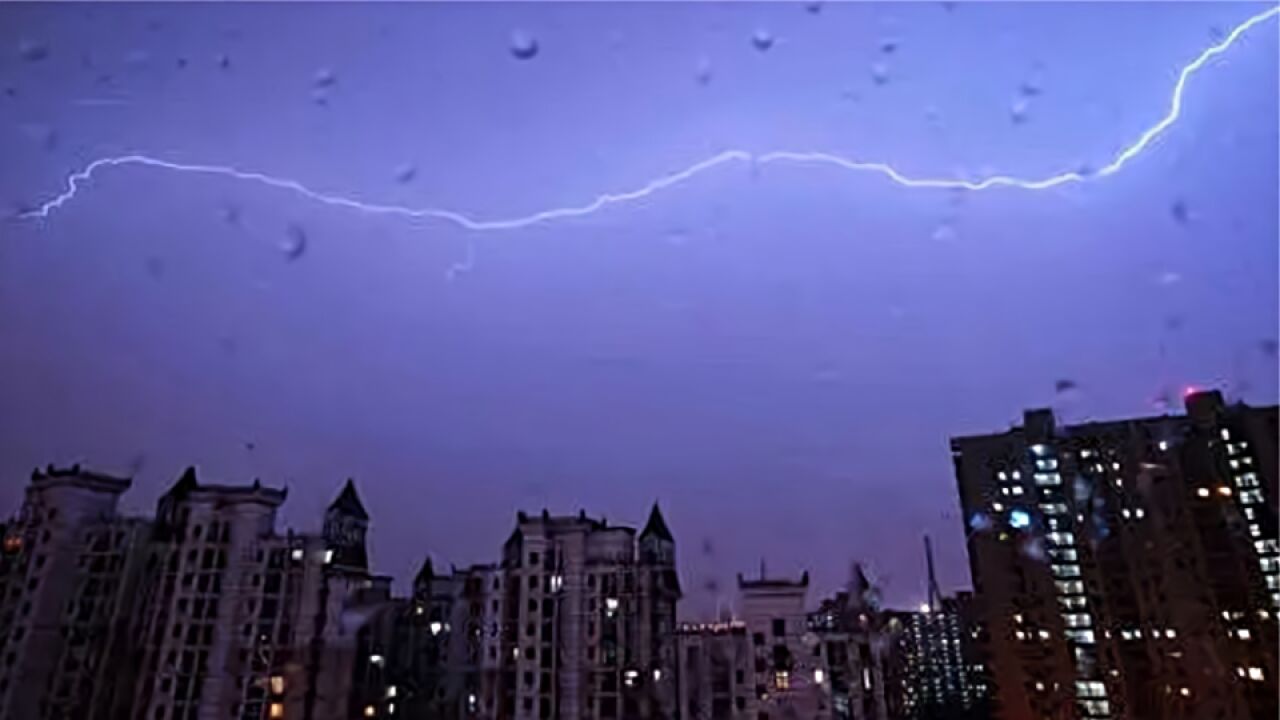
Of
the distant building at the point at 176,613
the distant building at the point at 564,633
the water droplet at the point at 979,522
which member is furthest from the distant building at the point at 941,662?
the distant building at the point at 176,613

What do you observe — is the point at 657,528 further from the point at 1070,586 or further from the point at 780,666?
the point at 1070,586

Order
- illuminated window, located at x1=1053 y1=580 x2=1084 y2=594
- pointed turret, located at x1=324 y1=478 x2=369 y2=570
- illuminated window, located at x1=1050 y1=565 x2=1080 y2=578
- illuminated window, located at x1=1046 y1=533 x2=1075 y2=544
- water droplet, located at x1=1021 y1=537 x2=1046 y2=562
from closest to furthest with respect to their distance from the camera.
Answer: pointed turret, located at x1=324 y1=478 x2=369 y2=570 → water droplet, located at x1=1021 y1=537 x2=1046 y2=562 → illuminated window, located at x1=1050 y1=565 x2=1080 y2=578 → illuminated window, located at x1=1053 y1=580 x2=1084 y2=594 → illuminated window, located at x1=1046 y1=533 x2=1075 y2=544

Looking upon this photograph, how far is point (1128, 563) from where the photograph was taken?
72.9ft

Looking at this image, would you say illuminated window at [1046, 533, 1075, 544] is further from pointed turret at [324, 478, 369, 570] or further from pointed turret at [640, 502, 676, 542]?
pointed turret at [324, 478, 369, 570]

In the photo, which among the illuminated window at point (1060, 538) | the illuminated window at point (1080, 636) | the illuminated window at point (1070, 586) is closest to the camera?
the illuminated window at point (1080, 636)

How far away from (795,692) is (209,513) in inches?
518

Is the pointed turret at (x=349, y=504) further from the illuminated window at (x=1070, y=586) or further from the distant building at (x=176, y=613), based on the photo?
the illuminated window at (x=1070, y=586)

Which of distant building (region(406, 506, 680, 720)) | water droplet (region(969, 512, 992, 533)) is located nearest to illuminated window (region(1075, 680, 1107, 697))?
water droplet (region(969, 512, 992, 533))

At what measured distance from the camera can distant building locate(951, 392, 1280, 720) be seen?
18.3 metres

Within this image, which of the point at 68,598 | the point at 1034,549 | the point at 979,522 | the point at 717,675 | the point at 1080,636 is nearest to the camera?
the point at 68,598

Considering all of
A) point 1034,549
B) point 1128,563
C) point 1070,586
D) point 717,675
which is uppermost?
point 1034,549

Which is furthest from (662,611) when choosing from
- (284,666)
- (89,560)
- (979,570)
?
(89,560)

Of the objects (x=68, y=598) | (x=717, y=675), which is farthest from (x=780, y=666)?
(x=68, y=598)

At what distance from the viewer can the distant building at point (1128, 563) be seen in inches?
722
